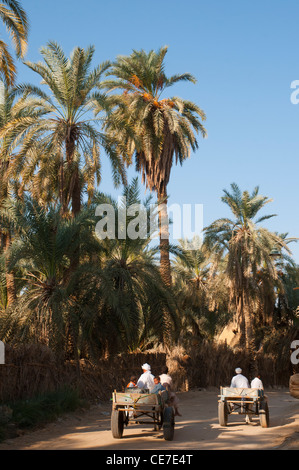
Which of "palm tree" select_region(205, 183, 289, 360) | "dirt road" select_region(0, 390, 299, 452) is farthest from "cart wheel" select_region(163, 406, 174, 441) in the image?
"palm tree" select_region(205, 183, 289, 360)

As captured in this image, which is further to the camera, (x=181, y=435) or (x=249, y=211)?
(x=249, y=211)

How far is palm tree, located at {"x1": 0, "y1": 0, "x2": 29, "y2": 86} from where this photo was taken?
1725 centimetres

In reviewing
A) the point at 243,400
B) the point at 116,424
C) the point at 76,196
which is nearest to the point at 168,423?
the point at 116,424

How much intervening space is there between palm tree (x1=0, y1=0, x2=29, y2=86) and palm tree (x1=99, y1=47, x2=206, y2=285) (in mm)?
9347

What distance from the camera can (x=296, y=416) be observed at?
15586 millimetres

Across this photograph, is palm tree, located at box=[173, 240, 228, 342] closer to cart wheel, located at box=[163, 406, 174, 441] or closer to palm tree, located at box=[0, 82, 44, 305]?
palm tree, located at box=[0, 82, 44, 305]

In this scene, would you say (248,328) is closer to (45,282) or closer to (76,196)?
(76,196)

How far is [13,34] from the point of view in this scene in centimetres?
1759

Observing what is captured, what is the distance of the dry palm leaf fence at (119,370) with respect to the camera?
1480 centimetres

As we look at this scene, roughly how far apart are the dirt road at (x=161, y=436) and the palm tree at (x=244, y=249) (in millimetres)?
15231

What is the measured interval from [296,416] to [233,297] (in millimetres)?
16557

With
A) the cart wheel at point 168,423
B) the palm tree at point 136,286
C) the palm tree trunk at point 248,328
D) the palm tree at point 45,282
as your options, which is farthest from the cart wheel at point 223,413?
the palm tree trunk at point 248,328
